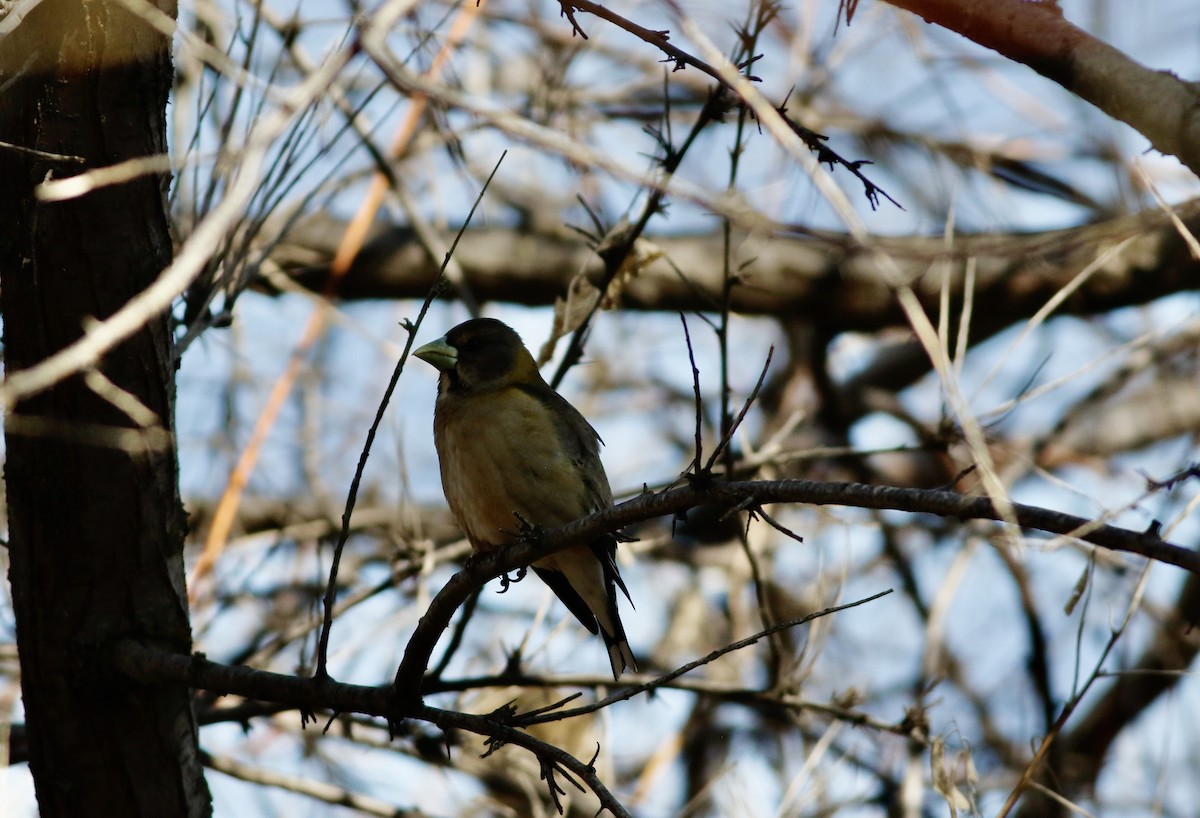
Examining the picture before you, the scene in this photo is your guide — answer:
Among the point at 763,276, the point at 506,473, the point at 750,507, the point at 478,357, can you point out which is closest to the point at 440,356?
the point at 478,357

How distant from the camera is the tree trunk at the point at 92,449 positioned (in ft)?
11.0

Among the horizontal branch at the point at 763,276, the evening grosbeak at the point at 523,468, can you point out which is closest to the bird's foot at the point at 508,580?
the evening grosbeak at the point at 523,468

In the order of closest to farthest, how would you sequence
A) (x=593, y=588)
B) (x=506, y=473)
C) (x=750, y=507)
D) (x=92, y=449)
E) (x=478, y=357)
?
(x=750, y=507) < (x=92, y=449) < (x=506, y=473) < (x=593, y=588) < (x=478, y=357)

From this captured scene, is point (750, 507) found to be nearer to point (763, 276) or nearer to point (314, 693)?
point (314, 693)

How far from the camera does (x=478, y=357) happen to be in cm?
536

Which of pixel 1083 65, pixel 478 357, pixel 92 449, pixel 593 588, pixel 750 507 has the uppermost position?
pixel 478 357

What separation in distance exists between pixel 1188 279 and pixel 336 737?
16.3 feet

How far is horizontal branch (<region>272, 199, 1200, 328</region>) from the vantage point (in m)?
6.84

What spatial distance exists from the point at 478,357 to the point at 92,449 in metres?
2.08

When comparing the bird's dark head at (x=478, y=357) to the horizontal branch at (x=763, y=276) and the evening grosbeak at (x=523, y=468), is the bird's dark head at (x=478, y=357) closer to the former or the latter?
the evening grosbeak at (x=523, y=468)

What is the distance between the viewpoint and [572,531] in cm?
301

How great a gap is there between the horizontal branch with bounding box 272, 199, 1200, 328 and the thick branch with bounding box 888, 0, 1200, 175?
13.2 feet

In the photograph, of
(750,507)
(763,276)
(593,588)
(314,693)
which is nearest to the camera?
(750,507)

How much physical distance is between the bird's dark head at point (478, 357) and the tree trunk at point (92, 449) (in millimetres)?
1729
